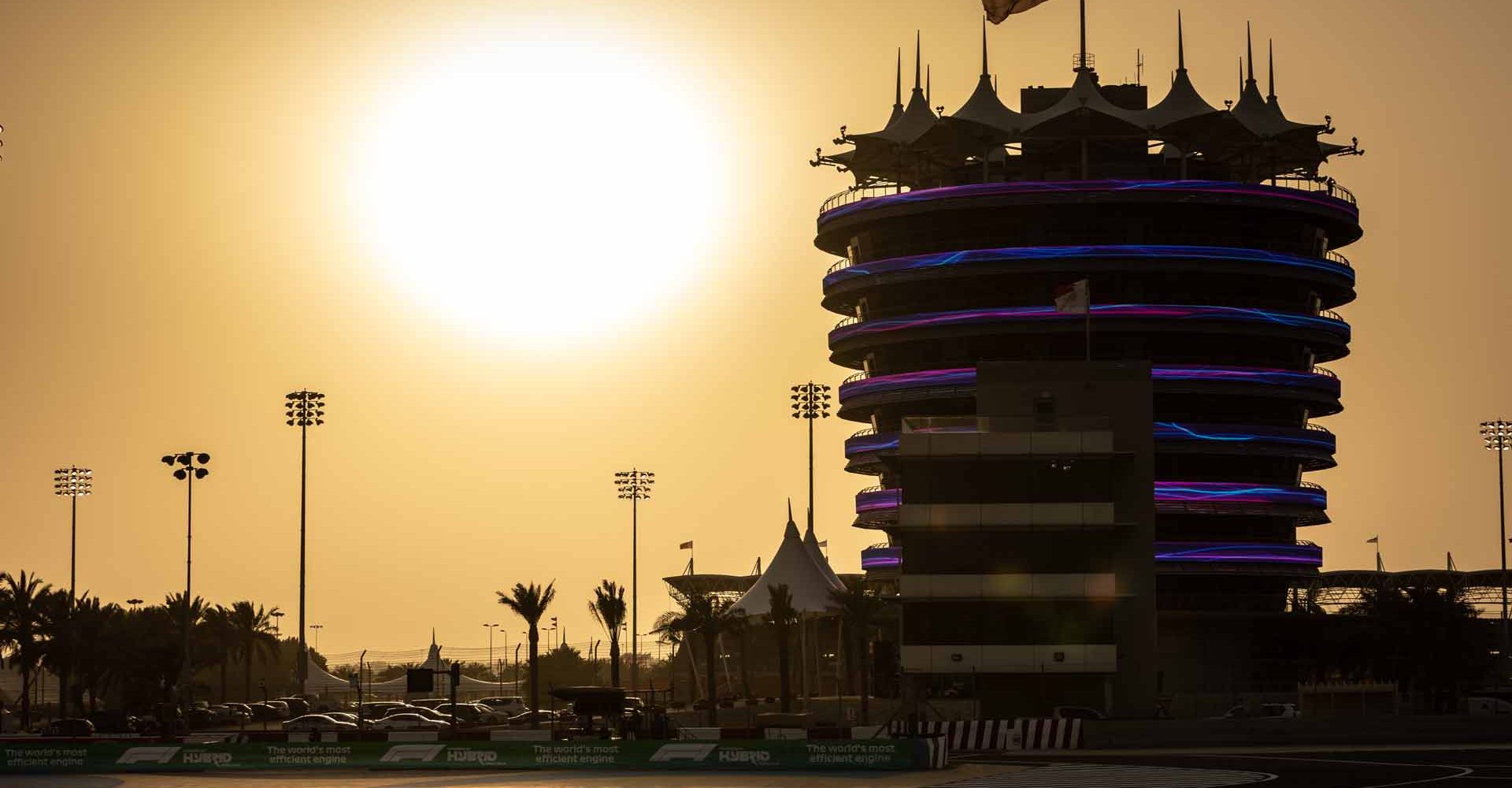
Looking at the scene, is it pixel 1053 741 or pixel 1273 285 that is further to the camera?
pixel 1273 285

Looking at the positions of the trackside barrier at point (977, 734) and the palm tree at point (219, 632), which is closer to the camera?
the trackside barrier at point (977, 734)

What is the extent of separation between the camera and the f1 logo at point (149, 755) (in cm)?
7350

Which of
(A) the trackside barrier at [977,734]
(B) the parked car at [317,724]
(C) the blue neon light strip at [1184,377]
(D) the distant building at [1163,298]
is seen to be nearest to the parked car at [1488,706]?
(D) the distant building at [1163,298]

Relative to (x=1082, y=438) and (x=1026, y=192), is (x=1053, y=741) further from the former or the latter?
(x=1026, y=192)

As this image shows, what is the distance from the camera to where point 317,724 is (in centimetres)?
11381

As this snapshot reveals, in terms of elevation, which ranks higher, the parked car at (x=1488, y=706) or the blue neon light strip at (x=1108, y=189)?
the blue neon light strip at (x=1108, y=189)

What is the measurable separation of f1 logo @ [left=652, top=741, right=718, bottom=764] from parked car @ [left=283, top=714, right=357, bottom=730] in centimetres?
4077

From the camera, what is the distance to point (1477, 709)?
363ft

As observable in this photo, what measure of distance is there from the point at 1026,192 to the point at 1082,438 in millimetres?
Answer: 44216

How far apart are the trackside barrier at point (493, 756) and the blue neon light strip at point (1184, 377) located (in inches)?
2992

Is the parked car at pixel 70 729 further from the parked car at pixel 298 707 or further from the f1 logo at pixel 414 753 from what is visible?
the f1 logo at pixel 414 753

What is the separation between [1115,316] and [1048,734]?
65.7m

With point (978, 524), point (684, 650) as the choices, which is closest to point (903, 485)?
point (978, 524)

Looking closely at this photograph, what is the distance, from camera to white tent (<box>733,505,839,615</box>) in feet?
486
